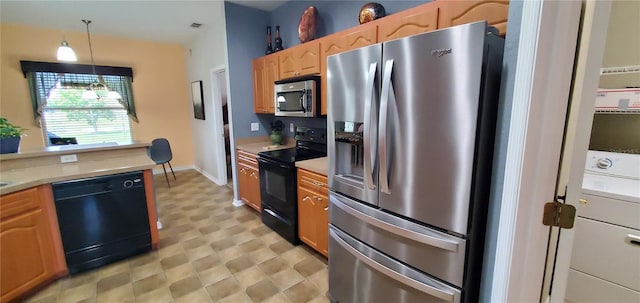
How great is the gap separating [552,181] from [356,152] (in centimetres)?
92

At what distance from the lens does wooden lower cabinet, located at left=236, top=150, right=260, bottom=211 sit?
10.4 feet

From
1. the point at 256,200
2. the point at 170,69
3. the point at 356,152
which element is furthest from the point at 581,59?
the point at 170,69

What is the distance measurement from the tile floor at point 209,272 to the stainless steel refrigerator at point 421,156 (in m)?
0.81

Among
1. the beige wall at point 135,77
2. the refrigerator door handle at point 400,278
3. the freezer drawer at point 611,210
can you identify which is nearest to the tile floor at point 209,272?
the refrigerator door handle at point 400,278

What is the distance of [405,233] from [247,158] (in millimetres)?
2459

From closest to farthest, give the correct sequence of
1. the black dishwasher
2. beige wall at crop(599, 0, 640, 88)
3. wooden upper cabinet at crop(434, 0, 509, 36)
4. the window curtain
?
1. wooden upper cabinet at crop(434, 0, 509, 36)
2. beige wall at crop(599, 0, 640, 88)
3. the black dishwasher
4. the window curtain

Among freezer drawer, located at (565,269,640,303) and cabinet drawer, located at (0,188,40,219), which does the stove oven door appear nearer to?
cabinet drawer, located at (0,188,40,219)

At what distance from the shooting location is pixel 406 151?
1.24 m

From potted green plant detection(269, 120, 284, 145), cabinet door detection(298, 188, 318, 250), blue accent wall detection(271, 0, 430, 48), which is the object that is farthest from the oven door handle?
blue accent wall detection(271, 0, 430, 48)

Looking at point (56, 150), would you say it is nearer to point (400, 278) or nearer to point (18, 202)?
point (18, 202)

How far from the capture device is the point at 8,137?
217cm

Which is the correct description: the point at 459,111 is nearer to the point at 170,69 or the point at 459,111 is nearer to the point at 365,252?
the point at 365,252

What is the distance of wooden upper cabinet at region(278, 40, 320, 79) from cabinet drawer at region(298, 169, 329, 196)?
1.06 metres

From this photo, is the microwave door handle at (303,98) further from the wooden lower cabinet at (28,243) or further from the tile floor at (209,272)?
the wooden lower cabinet at (28,243)
